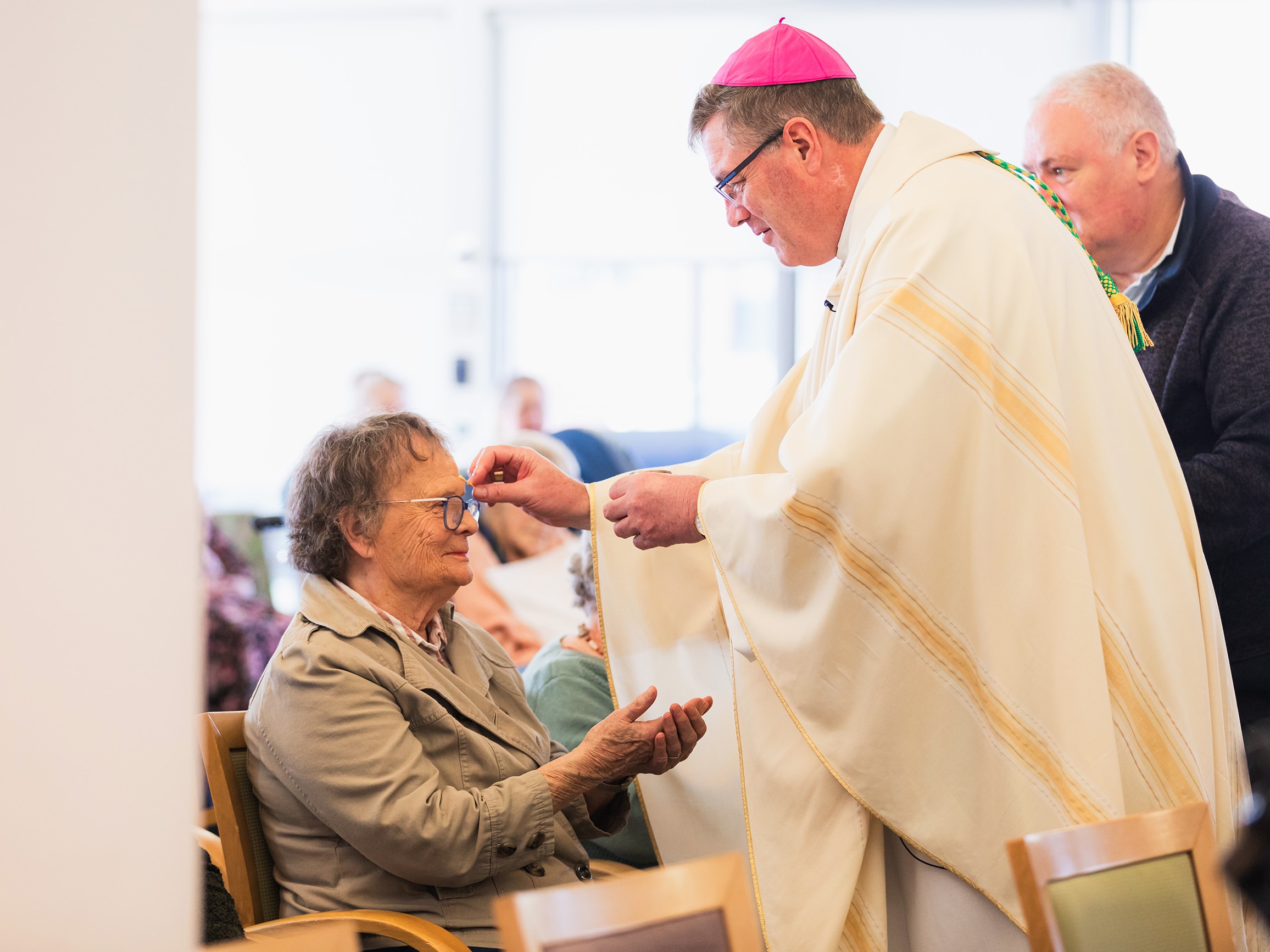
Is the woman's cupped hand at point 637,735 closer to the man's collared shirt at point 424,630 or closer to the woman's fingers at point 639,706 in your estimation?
the woman's fingers at point 639,706

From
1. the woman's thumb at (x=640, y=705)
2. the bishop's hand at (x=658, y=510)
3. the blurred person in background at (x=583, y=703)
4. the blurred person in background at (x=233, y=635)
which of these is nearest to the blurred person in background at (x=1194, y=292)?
the bishop's hand at (x=658, y=510)

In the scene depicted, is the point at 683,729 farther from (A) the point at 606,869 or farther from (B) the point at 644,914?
(B) the point at 644,914

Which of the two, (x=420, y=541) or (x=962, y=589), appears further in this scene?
(x=420, y=541)

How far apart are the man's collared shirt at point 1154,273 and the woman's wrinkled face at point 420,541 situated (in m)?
1.42

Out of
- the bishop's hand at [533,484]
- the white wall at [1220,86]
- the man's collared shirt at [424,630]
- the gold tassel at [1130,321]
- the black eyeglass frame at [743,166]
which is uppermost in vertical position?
the white wall at [1220,86]

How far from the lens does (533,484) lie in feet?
6.89

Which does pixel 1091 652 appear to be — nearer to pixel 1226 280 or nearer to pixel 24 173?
pixel 1226 280

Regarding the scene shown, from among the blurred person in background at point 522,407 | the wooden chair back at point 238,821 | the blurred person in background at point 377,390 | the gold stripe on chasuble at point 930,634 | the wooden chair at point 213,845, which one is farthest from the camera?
the blurred person in background at point 522,407

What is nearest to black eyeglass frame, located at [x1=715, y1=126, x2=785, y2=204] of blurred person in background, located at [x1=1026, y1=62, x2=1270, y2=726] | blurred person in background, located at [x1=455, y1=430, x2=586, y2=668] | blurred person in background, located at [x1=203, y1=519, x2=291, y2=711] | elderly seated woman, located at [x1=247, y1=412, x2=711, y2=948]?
elderly seated woman, located at [x1=247, y1=412, x2=711, y2=948]

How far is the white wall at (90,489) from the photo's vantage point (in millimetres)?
1000

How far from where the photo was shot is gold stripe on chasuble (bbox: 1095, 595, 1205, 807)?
1.69 metres

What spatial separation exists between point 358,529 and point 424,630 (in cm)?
23

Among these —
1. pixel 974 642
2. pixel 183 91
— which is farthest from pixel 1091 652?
pixel 183 91

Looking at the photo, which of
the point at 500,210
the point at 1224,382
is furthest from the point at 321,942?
the point at 500,210
